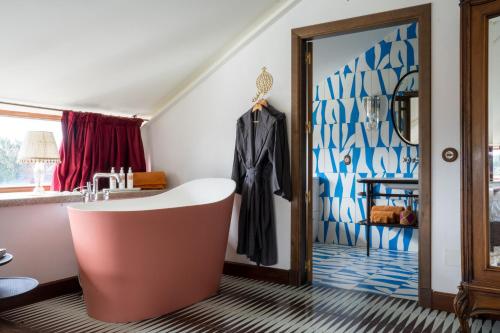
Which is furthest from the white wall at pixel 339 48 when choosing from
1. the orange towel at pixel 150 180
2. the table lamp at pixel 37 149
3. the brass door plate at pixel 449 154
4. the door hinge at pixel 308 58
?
the table lamp at pixel 37 149

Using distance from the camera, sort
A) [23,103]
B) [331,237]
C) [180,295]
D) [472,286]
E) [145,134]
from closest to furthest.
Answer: [472,286], [180,295], [23,103], [145,134], [331,237]

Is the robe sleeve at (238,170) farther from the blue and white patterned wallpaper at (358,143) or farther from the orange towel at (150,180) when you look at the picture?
the blue and white patterned wallpaper at (358,143)

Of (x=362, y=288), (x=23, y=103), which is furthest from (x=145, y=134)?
(x=362, y=288)

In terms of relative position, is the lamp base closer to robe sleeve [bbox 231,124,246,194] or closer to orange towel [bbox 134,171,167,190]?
orange towel [bbox 134,171,167,190]

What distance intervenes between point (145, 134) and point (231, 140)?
113 centimetres

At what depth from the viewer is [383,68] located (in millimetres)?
5211

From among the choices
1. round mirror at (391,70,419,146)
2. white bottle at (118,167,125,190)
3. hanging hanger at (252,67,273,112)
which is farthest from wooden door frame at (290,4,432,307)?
round mirror at (391,70,419,146)

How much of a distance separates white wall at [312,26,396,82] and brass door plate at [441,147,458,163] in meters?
2.05

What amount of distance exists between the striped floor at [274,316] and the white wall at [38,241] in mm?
243

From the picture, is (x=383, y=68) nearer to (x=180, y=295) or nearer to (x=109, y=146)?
(x=109, y=146)

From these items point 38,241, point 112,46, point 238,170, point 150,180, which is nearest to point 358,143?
point 238,170

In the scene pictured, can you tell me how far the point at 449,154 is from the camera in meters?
2.96

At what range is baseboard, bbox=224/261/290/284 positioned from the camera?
12.1 ft

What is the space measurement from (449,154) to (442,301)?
3.35 feet
